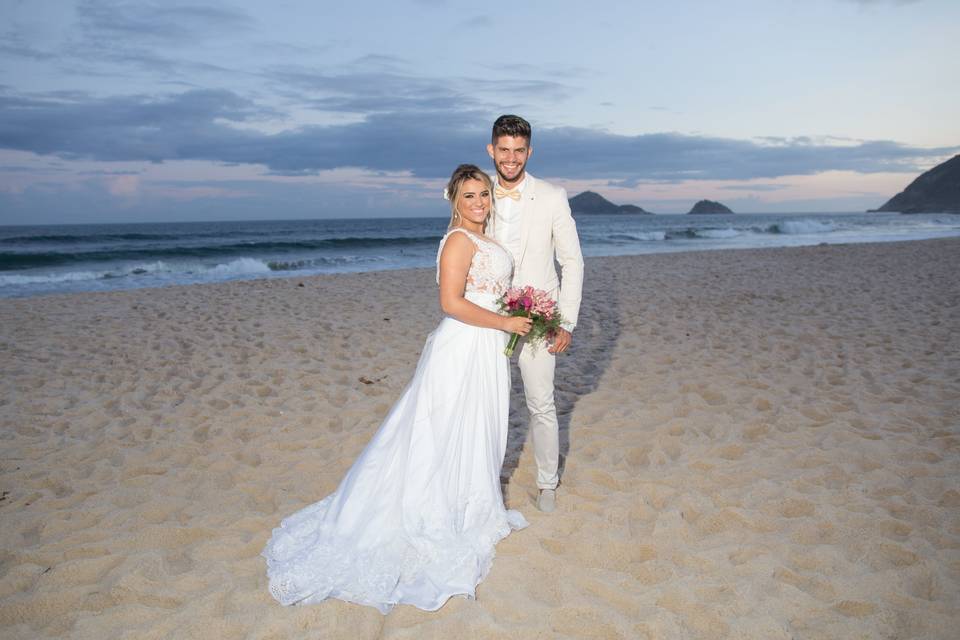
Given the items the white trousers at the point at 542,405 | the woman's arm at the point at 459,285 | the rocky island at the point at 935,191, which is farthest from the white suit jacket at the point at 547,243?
the rocky island at the point at 935,191

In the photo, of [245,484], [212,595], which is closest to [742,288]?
[245,484]

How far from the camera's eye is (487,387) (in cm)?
307

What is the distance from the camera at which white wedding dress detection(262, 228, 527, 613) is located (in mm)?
2797

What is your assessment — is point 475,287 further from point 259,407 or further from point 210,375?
point 210,375

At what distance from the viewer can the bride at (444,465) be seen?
9.18 ft

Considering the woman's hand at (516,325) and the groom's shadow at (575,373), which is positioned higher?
the woman's hand at (516,325)

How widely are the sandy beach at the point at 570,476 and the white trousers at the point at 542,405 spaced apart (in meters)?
0.26

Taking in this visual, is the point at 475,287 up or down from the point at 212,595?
up

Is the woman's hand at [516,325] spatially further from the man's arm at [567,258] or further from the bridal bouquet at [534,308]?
the man's arm at [567,258]

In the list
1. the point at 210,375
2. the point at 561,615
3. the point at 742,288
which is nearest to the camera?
the point at 561,615

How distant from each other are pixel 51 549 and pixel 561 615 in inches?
103

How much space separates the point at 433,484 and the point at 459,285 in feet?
3.22

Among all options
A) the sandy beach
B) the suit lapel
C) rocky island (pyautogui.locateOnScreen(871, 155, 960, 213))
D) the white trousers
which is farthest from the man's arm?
rocky island (pyautogui.locateOnScreen(871, 155, 960, 213))

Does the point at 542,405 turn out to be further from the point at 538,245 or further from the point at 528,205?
the point at 528,205
